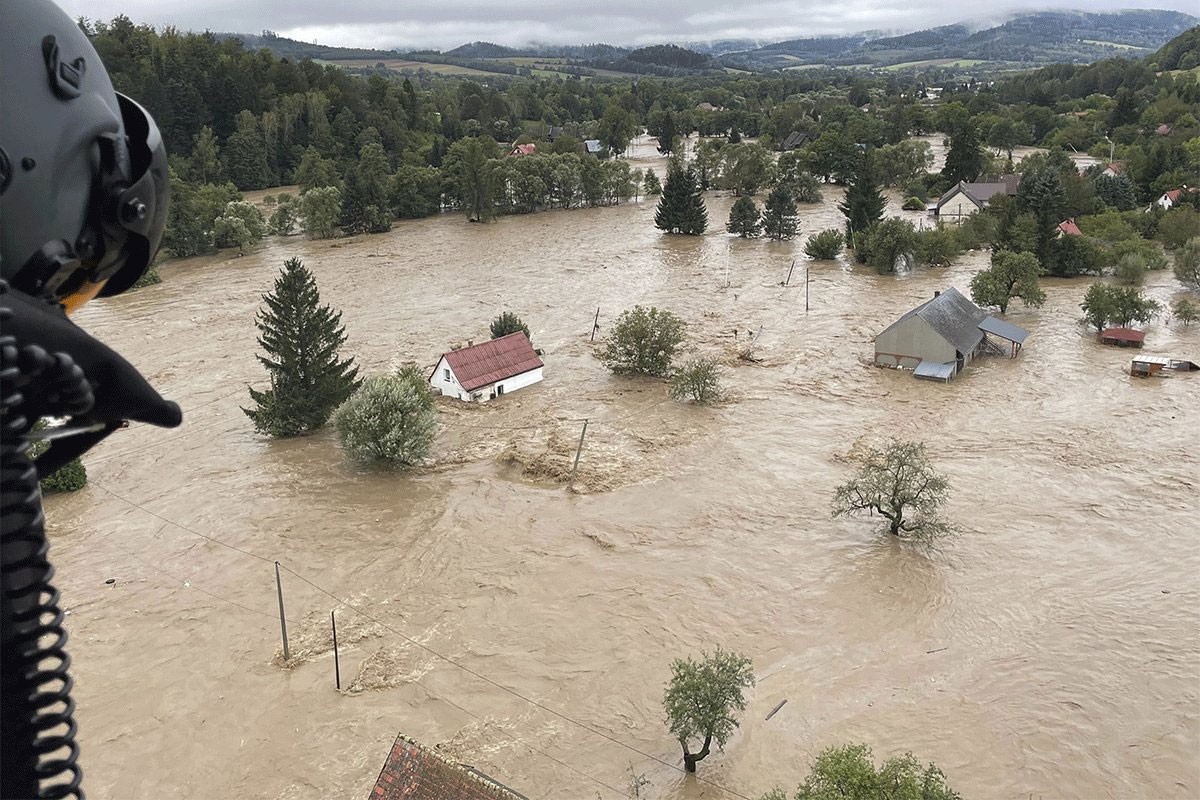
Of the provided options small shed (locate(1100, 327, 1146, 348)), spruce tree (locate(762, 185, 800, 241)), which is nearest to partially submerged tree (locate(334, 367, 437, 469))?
small shed (locate(1100, 327, 1146, 348))

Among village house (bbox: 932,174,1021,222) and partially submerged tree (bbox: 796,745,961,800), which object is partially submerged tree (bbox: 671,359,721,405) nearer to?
partially submerged tree (bbox: 796,745,961,800)

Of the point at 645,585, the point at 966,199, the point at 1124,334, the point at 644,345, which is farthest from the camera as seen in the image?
the point at 966,199

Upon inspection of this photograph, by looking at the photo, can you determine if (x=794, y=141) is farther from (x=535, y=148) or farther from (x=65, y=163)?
(x=65, y=163)

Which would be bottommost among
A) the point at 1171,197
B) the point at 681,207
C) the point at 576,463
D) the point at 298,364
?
the point at 1171,197

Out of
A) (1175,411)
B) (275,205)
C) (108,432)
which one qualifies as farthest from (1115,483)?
(275,205)

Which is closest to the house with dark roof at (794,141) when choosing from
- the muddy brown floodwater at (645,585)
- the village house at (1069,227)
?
the village house at (1069,227)

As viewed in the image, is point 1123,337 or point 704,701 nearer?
point 704,701

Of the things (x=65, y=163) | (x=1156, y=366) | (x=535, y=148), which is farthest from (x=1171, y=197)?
(x=65, y=163)
